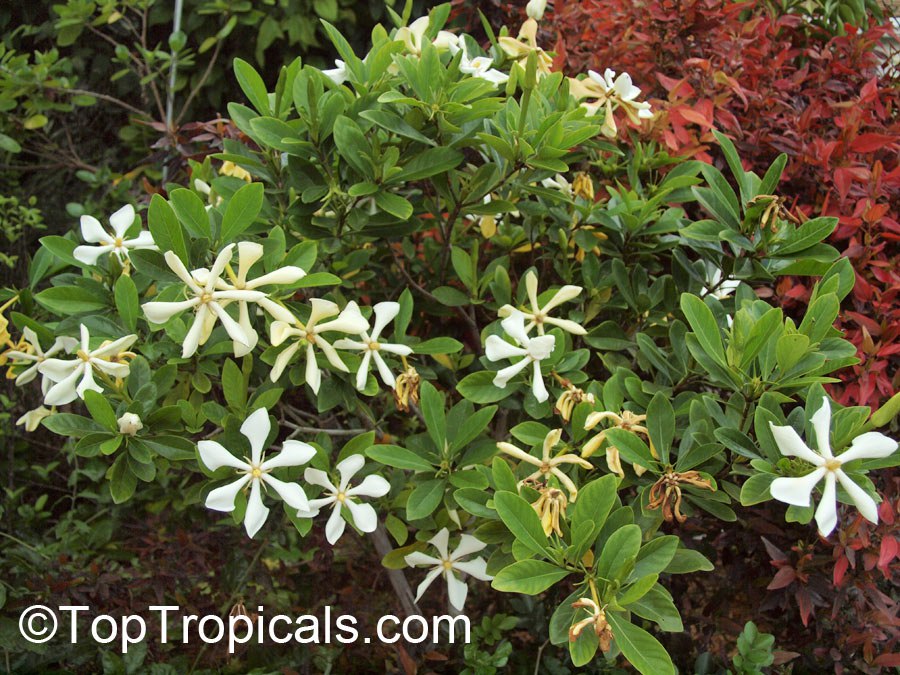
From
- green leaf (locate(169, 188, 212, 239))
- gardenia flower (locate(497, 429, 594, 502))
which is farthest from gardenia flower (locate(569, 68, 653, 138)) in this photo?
green leaf (locate(169, 188, 212, 239))

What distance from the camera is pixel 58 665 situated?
194 cm

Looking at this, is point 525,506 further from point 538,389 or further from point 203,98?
point 203,98

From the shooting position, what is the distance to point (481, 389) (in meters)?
1.41

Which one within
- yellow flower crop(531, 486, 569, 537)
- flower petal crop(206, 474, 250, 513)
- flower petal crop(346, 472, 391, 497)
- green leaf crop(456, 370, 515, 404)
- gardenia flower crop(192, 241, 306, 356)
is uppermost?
gardenia flower crop(192, 241, 306, 356)

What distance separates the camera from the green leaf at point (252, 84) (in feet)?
4.65

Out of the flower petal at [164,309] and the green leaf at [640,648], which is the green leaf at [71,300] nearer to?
the flower petal at [164,309]

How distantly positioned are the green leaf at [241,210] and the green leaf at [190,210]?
3 centimetres

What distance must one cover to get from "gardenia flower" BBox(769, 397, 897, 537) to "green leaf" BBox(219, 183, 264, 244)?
0.77m

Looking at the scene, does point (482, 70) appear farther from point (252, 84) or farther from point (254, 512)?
point (254, 512)

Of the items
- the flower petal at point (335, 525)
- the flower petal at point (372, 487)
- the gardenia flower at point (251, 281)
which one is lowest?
the flower petal at point (335, 525)

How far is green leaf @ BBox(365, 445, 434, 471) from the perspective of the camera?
131cm

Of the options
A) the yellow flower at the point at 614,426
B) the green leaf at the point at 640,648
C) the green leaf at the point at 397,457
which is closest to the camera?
the green leaf at the point at 640,648

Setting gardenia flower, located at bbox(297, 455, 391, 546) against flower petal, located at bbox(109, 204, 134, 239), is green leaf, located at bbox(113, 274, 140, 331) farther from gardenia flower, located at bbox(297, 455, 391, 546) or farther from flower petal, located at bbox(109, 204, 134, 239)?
gardenia flower, located at bbox(297, 455, 391, 546)

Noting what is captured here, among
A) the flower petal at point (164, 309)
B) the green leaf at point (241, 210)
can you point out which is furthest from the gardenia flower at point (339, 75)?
the flower petal at point (164, 309)
